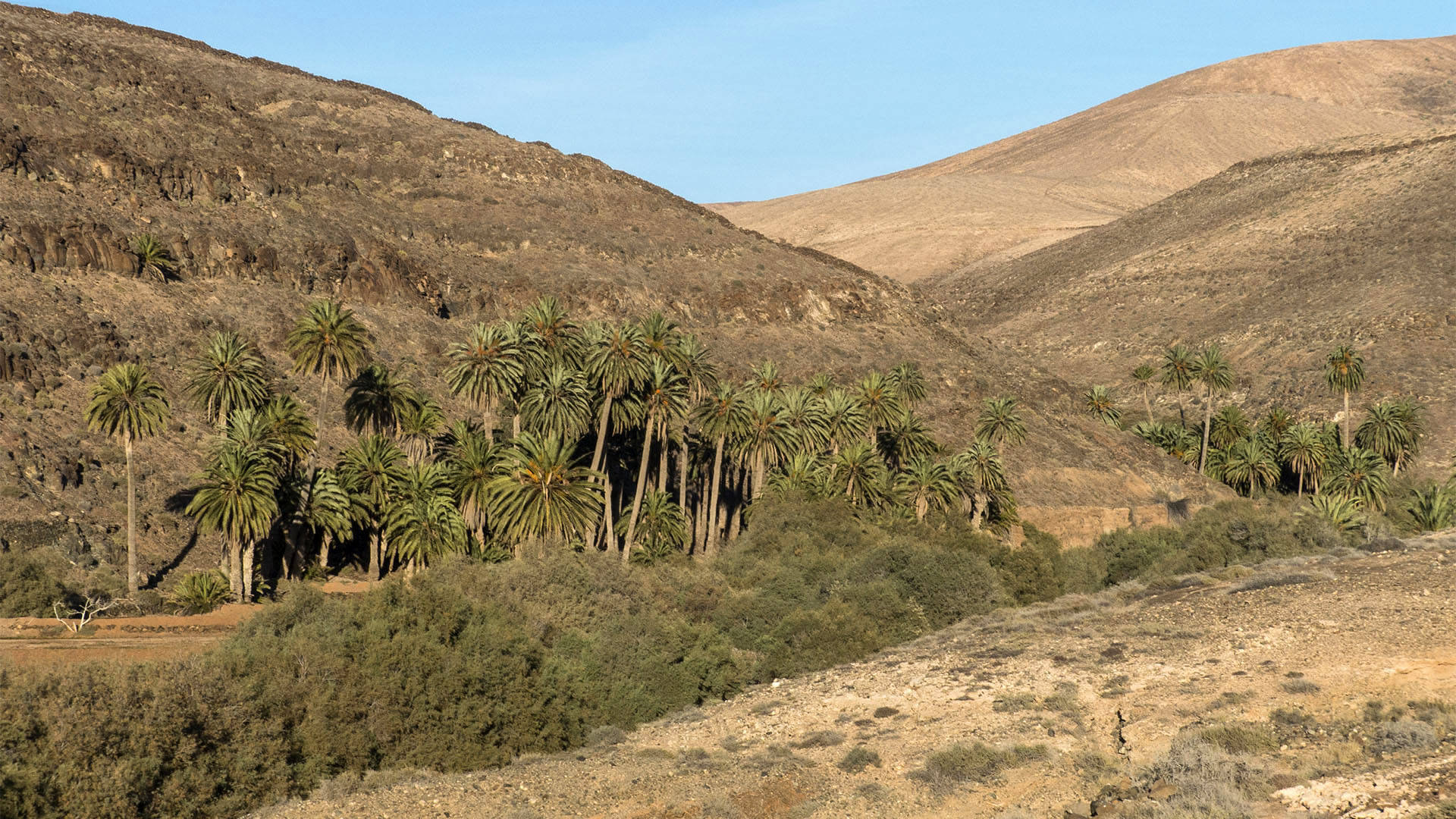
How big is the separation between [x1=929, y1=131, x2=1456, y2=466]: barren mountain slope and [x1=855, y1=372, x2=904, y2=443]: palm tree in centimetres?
4818

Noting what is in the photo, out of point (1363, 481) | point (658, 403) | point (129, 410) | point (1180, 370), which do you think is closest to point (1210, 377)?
point (1180, 370)

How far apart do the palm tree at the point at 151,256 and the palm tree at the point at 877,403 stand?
42334 millimetres

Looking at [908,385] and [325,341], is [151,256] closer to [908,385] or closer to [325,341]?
[325,341]

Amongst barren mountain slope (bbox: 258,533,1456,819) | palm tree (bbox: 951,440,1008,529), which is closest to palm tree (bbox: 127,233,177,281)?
palm tree (bbox: 951,440,1008,529)

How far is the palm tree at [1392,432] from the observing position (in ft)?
320

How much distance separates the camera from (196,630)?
4703 centimetres

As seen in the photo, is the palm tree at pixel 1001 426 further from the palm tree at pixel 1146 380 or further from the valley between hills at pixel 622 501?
the palm tree at pixel 1146 380

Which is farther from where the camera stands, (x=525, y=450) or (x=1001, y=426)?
(x=1001, y=426)

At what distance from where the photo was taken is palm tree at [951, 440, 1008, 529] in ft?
251

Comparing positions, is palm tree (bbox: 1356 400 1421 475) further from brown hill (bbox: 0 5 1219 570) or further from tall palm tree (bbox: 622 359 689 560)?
tall palm tree (bbox: 622 359 689 560)

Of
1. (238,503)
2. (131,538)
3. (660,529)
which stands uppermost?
(238,503)

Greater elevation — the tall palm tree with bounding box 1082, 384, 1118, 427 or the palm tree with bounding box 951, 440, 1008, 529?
the tall palm tree with bounding box 1082, 384, 1118, 427

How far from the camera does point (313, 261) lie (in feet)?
302

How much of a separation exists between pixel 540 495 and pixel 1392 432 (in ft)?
225
